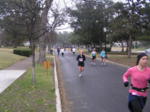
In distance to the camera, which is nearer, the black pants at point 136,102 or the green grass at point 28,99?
the black pants at point 136,102

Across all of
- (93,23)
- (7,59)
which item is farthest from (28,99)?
(93,23)

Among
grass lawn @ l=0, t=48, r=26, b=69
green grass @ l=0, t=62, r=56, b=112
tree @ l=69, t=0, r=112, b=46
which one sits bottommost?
green grass @ l=0, t=62, r=56, b=112

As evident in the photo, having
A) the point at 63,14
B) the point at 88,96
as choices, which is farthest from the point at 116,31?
the point at 88,96

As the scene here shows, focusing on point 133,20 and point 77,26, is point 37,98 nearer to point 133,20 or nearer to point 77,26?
point 133,20

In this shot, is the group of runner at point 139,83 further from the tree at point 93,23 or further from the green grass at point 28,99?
the tree at point 93,23

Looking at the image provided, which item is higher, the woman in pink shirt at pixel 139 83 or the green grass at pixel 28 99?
the woman in pink shirt at pixel 139 83

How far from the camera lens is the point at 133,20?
105 ft

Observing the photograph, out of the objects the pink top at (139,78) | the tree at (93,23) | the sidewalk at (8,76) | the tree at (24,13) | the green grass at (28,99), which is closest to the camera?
the pink top at (139,78)

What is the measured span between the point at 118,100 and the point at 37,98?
2.62 meters

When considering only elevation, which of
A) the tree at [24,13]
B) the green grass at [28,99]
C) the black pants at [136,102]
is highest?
the tree at [24,13]

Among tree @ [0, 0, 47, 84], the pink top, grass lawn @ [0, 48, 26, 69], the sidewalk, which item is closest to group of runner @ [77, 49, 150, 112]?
the pink top

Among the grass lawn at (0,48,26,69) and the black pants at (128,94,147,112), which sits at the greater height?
the black pants at (128,94,147,112)

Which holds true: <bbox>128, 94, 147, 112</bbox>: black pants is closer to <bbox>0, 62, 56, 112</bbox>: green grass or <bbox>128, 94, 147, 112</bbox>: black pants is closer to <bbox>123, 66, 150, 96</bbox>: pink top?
<bbox>123, 66, 150, 96</bbox>: pink top

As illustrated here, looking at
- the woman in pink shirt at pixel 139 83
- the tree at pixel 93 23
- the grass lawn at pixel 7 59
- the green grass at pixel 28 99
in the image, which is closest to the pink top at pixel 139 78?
the woman in pink shirt at pixel 139 83
